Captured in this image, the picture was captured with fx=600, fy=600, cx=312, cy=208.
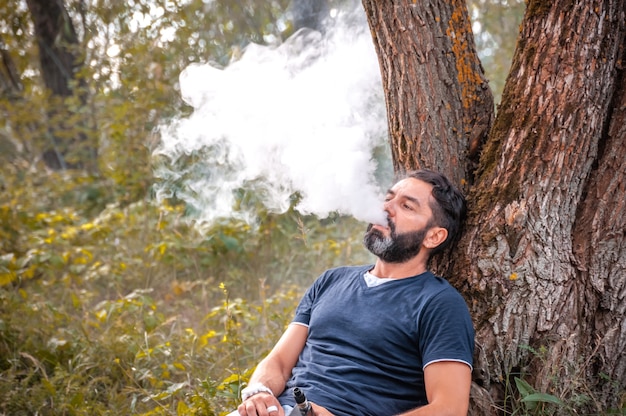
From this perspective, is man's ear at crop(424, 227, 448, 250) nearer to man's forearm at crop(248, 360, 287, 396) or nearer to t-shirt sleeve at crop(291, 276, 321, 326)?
t-shirt sleeve at crop(291, 276, 321, 326)

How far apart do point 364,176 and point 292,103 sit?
1.24 metres

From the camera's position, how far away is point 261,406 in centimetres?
256

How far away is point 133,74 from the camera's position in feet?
21.6

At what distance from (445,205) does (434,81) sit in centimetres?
64

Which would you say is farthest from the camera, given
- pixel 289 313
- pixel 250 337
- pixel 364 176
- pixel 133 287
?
pixel 133 287

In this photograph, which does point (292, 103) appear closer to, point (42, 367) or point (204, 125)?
point (204, 125)

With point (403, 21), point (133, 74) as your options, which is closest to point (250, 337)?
point (403, 21)

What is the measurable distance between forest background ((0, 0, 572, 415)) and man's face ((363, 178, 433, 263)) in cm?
87

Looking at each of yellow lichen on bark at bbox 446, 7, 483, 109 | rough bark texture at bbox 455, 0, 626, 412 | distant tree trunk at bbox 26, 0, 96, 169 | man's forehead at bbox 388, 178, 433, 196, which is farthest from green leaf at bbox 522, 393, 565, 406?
Result: distant tree trunk at bbox 26, 0, 96, 169

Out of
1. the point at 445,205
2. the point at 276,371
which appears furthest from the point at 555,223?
the point at 276,371

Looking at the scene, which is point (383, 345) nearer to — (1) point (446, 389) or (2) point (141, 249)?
(1) point (446, 389)

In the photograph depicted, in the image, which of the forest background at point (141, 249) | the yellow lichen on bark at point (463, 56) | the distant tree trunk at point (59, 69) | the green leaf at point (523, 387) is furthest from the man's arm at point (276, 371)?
the distant tree trunk at point (59, 69)

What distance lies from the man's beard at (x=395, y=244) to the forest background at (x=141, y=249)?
843mm

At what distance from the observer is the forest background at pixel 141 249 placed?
3861mm
